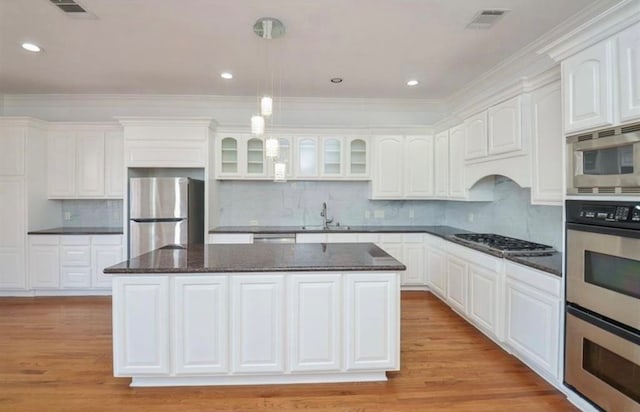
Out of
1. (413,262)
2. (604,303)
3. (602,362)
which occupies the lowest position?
(602,362)

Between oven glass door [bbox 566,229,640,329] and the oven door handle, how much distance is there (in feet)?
0.12

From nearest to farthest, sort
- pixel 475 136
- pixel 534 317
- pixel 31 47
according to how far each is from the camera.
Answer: pixel 534 317 < pixel 31 47 < pixel 475 136

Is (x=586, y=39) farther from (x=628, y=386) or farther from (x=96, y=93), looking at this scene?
(x=96, y=93)

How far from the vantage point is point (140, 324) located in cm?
244

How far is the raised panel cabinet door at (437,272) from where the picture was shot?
4305 mm

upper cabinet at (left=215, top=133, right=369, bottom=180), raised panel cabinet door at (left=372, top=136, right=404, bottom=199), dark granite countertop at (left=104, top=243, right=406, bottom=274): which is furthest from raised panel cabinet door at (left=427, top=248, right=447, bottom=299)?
dark granite countertop at (left=104, top=243, right=406, bottom=274)

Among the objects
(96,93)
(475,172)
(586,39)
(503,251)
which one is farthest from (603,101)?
(96,93)

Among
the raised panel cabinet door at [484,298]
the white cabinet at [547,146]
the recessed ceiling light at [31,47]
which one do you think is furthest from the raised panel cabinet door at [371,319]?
the recessed ceiling light at [31,47]

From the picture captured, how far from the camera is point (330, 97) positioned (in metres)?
5.20

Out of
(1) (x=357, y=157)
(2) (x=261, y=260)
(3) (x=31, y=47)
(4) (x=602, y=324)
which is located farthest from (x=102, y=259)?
(4) (x=602, y=324)

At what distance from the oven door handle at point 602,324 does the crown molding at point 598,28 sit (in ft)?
5.40

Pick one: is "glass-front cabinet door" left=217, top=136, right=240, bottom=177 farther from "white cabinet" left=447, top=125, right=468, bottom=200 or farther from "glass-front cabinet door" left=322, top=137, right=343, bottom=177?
"white cabinet" left=447, top=125, right=468, bottom=200

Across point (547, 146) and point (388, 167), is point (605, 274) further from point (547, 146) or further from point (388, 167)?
point (388, 167)

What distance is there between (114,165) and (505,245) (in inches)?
196
